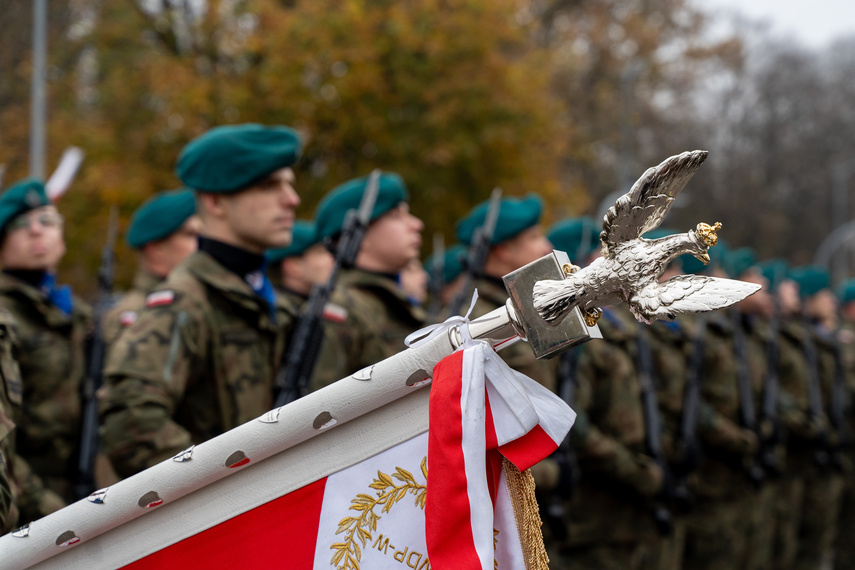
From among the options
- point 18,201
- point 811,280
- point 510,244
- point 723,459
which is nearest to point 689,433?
point 723,459

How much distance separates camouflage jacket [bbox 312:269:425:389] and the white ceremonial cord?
1.98 metres

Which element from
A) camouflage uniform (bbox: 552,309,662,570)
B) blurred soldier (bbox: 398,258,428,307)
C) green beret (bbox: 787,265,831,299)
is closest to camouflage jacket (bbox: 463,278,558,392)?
camouflage uniform (bbox: 552,309,662,570)

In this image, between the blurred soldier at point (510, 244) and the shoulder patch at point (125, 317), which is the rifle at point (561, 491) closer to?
the blurred soldier at point (510, 244)

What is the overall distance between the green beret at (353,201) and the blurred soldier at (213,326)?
0.82 metres

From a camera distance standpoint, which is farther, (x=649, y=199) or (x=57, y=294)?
(x=57, y=294)

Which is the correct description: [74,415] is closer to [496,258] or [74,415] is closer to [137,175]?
[496,258]

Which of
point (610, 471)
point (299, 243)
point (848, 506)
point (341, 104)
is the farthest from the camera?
point (341, 104)

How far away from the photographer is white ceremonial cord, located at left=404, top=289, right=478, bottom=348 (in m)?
1.69

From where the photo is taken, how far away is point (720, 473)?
7328 millimetres

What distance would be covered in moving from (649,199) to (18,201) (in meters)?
3.46

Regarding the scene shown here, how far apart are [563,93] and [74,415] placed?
21648 millimetres

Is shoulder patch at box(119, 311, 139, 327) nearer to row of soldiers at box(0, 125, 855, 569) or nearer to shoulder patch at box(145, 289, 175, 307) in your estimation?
row of soldiers at box(0, 125, 855, 569)

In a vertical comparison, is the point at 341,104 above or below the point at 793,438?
above

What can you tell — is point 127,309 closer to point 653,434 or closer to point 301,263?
point 301,263
